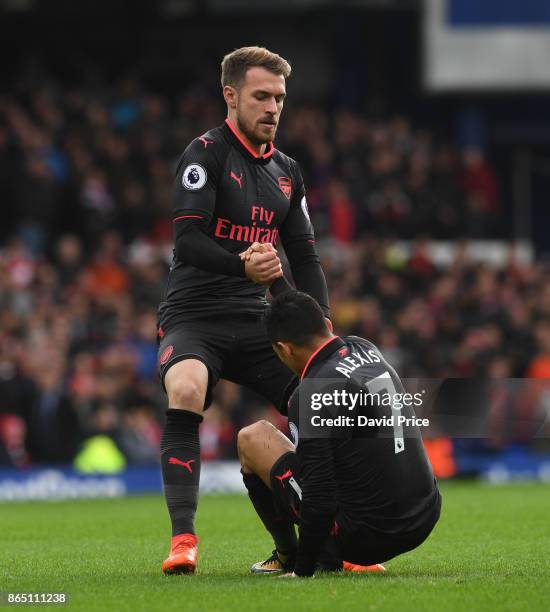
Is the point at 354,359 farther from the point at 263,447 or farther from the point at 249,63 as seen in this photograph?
the point at 249,63

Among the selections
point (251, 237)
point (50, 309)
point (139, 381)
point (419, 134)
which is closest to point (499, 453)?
point (139, 381)

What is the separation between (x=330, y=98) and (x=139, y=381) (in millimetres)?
10277

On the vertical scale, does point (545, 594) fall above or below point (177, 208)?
below

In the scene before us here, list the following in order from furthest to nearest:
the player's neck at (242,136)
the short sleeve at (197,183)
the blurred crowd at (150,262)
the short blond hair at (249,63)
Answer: the blurred crowd at (150,262)
the player's neck at (242,136)
the short blond hair at (249,63)
the short sleeve at (197,183)

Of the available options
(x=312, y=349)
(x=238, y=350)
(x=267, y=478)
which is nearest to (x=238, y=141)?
(x=238, y=350)

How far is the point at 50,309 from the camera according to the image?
15945 mm

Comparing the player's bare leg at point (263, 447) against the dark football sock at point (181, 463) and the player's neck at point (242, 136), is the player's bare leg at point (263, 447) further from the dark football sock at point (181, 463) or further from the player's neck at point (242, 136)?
the player's neck at point (242, 136)

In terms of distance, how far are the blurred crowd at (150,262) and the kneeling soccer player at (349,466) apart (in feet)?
24.8

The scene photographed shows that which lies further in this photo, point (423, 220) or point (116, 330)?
point (423, 220)

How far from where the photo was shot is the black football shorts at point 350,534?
598 centimetres

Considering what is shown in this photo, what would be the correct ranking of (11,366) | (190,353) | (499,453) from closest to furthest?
1. (190,353)
2. (11,366)
3. (499,453)

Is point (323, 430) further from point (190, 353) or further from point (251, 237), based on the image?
point (251, 237)

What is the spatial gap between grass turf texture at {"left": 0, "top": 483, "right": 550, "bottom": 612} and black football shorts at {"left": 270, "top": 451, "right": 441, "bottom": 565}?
0.11 meters

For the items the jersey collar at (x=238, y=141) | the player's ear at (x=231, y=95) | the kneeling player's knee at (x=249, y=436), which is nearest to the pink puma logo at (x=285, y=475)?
the kneeling player's knee at (x=249, y=436)
